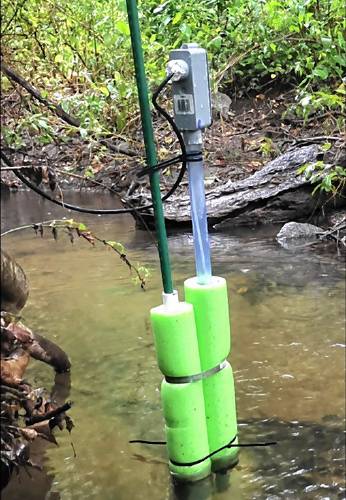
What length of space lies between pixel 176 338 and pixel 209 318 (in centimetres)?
15

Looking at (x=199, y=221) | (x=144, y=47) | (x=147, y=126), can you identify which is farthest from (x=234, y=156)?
(x=147, y=126)

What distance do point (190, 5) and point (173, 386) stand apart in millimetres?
4857

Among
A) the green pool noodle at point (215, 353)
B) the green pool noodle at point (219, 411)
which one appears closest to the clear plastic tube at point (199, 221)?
the green pool noodle at point (215, 353)

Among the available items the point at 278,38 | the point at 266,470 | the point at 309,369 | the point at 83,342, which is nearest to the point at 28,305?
the point at 83,342

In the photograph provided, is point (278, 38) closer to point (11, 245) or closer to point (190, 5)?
point (190, 5)

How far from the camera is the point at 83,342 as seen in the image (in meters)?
3.45

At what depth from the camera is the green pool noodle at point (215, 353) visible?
2.08m

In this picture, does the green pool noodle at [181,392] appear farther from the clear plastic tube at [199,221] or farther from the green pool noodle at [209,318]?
the clear plastic tube at [199,221]

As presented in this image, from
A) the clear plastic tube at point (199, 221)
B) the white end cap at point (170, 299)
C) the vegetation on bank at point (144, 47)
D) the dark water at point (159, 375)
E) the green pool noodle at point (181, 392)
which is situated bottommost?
the dark water at point (159, 375)

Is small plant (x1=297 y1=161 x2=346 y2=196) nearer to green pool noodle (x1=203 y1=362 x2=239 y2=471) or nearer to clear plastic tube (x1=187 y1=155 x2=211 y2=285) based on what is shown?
clear plastic tube (x1=187 y1=155 x2=211 y2=285)

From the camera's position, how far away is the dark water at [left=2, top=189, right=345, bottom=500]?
2.24 m

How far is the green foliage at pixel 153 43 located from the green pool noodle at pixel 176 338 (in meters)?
1.35

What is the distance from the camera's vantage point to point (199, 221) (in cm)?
221

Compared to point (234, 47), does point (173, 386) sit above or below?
below
